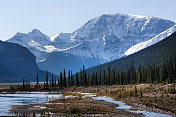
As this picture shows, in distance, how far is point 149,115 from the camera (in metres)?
44.5

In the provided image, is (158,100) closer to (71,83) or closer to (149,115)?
(149,115)

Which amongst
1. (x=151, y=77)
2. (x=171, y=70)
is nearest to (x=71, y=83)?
(x=151, y=77)

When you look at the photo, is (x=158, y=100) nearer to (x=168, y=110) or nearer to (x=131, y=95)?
(x=168, y=110)

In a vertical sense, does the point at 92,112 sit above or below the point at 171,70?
below

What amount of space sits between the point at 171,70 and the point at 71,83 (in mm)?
73099

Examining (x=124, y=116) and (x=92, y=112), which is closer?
(x=124, y=116)

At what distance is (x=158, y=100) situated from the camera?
6147 cm

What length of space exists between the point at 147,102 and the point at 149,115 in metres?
15.9

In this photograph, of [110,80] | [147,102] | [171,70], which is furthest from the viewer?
[110,80]

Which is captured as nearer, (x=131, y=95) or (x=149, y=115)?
(x=149, y=115)

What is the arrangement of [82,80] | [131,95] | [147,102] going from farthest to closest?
[82,80] → [131,95] → [147,102]

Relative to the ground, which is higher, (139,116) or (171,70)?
(171,70)

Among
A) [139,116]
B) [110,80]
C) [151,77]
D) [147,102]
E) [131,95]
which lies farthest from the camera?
[110,80]

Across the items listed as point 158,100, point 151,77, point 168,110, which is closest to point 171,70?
point 151,77
